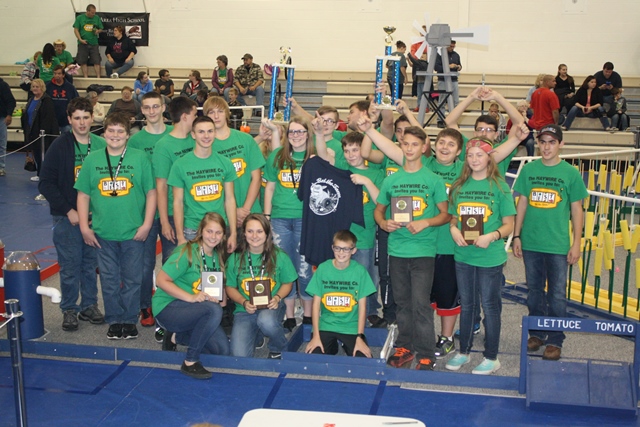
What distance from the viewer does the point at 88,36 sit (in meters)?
16.1

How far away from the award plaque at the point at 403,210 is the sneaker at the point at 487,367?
41.5 inches

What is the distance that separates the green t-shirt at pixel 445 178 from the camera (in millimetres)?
5211

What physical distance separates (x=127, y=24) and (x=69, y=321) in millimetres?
12027

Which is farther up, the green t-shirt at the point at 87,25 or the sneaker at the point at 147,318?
the green t-shirt at the point at 87,25

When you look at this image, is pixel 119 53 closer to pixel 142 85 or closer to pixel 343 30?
pixel 142 85

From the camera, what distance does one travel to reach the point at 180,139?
18.6ft

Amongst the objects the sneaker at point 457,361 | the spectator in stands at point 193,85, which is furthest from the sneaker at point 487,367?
the spectator in stands at point 193,85

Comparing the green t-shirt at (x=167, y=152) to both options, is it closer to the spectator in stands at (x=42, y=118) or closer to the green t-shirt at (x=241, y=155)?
the green t-shirt at (x=241, y=155)

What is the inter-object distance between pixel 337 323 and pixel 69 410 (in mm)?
1764

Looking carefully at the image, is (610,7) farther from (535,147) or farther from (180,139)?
(180,139)

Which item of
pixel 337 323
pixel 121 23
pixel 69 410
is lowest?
pixel 69 410

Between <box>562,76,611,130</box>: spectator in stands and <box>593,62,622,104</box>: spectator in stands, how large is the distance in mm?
91

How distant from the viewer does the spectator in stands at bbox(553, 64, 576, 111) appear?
14.5 meters

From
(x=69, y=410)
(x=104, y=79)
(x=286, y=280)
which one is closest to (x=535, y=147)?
(x=104, y=79)
